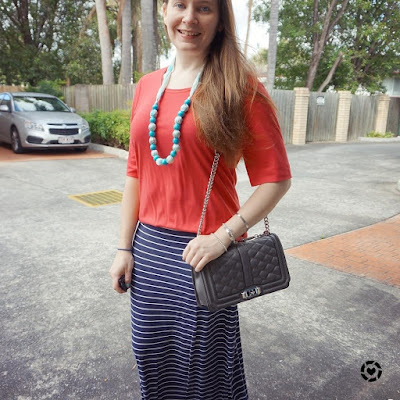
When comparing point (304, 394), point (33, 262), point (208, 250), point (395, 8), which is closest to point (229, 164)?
point (208, 250)

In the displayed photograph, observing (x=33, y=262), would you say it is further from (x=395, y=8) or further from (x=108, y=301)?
(x=395, y=8)

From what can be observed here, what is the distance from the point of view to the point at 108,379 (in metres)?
2.46

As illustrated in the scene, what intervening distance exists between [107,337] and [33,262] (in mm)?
1629

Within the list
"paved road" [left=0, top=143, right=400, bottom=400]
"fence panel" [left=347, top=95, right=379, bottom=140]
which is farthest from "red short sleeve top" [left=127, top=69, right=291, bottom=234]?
"fence panel" [left=347, top=95, right=379, bottom=140]

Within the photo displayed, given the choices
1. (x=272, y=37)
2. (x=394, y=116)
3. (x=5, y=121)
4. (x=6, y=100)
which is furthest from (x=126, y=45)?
(x=394, y=116)

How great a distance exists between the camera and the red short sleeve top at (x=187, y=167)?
1407 millimetres

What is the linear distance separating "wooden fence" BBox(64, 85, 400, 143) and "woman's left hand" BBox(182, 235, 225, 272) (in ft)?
39.5

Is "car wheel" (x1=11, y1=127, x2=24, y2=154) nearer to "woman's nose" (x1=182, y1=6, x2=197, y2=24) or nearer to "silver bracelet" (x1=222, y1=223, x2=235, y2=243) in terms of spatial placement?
"woman's nose" (x1=182, y1=6, x2=197, y2=24)

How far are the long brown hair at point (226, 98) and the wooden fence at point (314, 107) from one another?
11856 millimetres

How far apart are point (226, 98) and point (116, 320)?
2.23 metres

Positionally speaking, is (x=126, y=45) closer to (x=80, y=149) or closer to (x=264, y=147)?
(x=80, y=149)

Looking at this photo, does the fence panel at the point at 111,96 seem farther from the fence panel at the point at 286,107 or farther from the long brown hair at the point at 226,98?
the long brown hair at the point at 226,98

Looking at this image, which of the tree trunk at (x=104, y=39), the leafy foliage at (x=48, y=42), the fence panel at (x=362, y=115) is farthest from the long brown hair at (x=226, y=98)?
the leafy foliage at (x=48, y=42)

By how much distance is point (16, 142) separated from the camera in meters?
10.9
